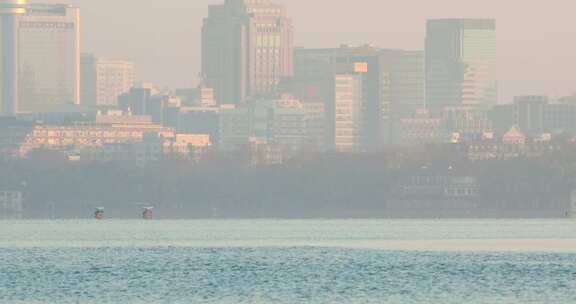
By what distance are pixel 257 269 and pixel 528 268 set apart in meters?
15.6

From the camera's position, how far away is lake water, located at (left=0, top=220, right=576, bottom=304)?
4252 inches

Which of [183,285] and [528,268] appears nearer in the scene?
[183,285]

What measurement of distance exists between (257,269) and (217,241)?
142 ft

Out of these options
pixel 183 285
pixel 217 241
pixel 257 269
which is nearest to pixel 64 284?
pixel 183 285

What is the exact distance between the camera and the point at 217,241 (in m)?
171

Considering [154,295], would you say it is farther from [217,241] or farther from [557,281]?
[217,241]

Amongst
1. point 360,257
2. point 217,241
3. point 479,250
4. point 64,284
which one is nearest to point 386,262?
point 360,257

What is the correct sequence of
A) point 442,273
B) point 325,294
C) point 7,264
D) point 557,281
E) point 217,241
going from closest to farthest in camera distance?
point 325,294 → point 557,281 → point 442,273 → point 7,264 → point 217,241

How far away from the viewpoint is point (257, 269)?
128 metres

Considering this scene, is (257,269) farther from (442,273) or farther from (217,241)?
(217,241)

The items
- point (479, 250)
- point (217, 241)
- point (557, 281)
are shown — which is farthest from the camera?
point (217, 241)

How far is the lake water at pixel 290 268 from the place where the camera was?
354 ft

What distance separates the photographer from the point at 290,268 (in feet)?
422

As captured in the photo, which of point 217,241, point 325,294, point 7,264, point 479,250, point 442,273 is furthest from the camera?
point 217,241
